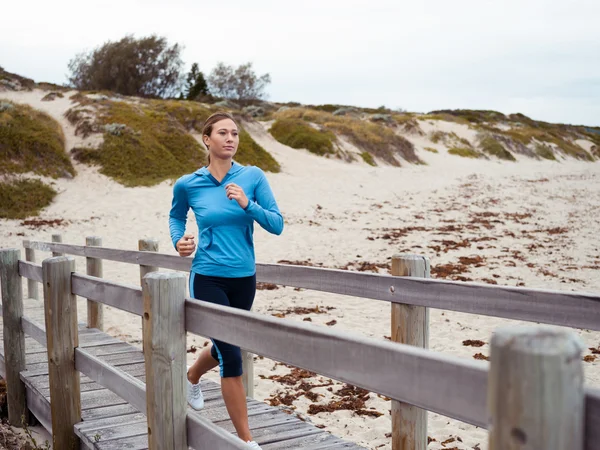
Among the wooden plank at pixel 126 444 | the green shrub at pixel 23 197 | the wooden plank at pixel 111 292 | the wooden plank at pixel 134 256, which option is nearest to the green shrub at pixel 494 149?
the green shrub at pixel 23 197

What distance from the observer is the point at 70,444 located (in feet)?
13.1

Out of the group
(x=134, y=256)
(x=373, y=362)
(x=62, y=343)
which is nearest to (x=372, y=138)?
(x=134, y=256)

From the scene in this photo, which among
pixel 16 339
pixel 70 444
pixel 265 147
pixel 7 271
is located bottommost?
pixel 70 444

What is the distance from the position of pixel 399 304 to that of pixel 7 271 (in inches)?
136

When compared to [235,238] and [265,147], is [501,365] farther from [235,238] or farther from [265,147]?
[265,147]

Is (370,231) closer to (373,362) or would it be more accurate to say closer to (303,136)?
(373,362)

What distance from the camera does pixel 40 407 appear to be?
4.74m

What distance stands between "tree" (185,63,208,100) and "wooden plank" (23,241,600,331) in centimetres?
4333

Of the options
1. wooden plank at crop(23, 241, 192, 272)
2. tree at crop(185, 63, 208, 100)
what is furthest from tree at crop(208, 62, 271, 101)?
wooden plank at crop(23, 241, 192, 272)

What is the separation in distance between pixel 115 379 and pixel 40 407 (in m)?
1.83

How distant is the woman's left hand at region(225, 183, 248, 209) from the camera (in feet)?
10.5

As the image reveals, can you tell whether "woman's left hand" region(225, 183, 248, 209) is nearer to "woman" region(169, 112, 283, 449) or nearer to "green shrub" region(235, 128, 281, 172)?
"woman" region(169, 112, 283, 449)

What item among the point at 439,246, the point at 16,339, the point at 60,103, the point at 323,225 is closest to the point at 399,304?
the point at 16,339

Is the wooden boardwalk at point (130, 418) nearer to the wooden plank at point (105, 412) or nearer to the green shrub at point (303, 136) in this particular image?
the wooden plank at point (105, 412)
